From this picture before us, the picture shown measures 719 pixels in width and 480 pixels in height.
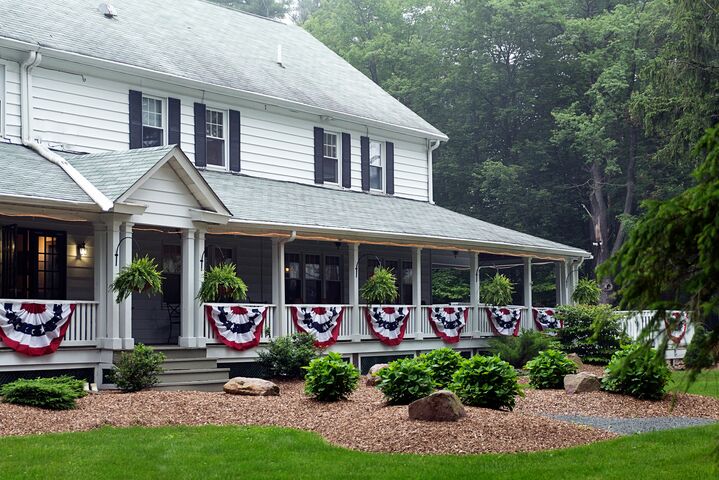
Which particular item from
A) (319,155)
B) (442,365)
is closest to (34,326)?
(442,365)

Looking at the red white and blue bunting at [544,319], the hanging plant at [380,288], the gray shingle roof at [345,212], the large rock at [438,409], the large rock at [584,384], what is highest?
the gray shingle roof at [345,212]

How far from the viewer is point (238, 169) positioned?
76.7 feet

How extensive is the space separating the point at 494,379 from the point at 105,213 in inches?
283

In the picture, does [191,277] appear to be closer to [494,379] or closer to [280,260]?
[280,260]

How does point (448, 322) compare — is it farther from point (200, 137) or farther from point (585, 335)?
point (200, 137)

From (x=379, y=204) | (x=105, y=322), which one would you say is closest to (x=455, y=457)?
(x=105, y=322)

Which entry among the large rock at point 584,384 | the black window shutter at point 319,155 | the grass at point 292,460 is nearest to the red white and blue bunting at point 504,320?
the black window shutter at point 319,155

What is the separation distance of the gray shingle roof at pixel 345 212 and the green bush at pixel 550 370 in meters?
5.24

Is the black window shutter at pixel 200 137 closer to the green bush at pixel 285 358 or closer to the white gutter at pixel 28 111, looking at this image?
the white gutter at pixel 28 111

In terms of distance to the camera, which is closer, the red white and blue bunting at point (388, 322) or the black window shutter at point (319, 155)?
the red white and blue bunting at point (388, 322)

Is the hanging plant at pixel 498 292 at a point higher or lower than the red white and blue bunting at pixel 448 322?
higher

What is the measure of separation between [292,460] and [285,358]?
8999 millimetres

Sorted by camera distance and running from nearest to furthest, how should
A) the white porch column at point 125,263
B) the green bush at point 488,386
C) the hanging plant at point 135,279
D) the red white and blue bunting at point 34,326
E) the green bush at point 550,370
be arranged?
the green bush at point 488,386 < the red white and blue bunting at point 34,326 < the hanging plant at point 135,279 < the white porch column at point 125,263 < the green bush at point 550,370

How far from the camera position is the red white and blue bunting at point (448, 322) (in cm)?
2464
